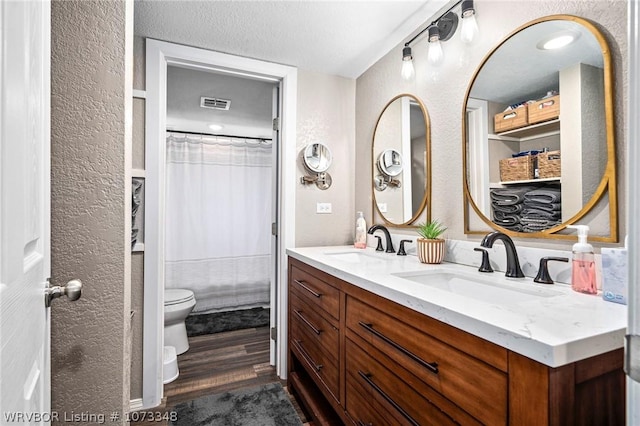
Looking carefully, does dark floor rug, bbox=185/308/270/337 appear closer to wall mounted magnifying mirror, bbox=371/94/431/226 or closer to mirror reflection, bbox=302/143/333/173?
mirror reflection, bbox=302/143/333/173

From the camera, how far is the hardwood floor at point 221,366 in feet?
6.55

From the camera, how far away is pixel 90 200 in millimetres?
934

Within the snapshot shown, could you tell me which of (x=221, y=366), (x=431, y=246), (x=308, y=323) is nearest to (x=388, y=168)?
(x=431, y=246)

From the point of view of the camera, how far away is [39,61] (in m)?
0.62

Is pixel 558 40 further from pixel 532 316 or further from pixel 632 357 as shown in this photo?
pixel 632 357

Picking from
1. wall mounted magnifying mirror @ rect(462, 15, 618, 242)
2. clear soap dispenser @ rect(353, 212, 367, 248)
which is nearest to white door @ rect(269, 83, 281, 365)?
clear soap dispenser @ rect(353, 212, 367, 248)

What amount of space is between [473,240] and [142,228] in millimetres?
1896

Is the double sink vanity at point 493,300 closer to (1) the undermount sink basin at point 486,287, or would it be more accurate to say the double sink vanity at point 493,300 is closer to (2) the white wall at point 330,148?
(1) the undermount sink basin at point 486,287

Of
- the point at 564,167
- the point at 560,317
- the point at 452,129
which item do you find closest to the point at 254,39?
the point at 452,129

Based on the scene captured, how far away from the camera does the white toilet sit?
2416mm

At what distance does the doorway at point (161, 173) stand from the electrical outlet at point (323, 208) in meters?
0.21

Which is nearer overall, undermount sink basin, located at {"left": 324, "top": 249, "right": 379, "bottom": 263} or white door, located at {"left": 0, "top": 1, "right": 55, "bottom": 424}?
white door, located at {"left": 0, "top": 1, "right": 55, "bottom": 424}

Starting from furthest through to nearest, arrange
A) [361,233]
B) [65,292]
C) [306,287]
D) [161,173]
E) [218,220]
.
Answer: [218,220], [361,233], [161,173], [306,287], [65,292]

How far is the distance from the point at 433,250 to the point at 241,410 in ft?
4.72
